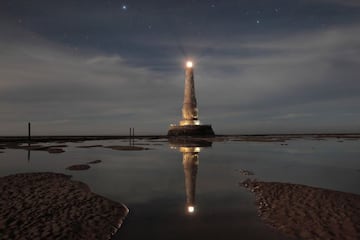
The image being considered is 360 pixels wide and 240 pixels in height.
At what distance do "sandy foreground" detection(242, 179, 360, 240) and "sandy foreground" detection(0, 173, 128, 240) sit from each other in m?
4.66

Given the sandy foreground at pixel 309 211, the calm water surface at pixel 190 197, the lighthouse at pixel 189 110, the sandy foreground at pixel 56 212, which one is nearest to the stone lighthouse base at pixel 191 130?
the lighthouse at pixel 189 110

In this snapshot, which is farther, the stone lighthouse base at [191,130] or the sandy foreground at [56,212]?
the stone lighthouse base at [191,130]

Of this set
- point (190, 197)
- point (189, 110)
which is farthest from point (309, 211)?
point (189, 110)

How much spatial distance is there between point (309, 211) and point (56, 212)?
7867 millimetres

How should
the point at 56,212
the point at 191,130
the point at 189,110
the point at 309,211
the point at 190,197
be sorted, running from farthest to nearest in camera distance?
1. the point at 191,130
2. the point at 189,110
3. the point at 190,197
4. the point at 309,211
5. the point at 56,212

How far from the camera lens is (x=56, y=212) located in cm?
759

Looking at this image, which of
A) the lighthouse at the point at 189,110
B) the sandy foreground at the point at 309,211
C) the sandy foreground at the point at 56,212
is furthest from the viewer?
the lighthouse at the point at 189,110

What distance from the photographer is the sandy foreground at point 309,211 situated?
6.35 meters

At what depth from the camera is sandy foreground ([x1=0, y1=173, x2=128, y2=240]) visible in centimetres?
614

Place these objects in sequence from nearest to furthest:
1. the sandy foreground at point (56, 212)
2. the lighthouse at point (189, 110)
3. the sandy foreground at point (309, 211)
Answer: the sandy foreground at point (56, 212), the sandy foreground at point (309, 211), the lighthouse at point (189, 110)

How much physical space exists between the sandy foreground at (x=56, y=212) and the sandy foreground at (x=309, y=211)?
466 cm

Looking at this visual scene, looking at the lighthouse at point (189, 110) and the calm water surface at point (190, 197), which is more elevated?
the lighthouse at point (189, 110)

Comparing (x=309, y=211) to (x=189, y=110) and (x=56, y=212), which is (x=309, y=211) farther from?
(x=189, y=110)

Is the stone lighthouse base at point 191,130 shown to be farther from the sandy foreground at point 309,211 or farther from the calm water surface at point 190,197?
the sandy foreground at point 309,211
